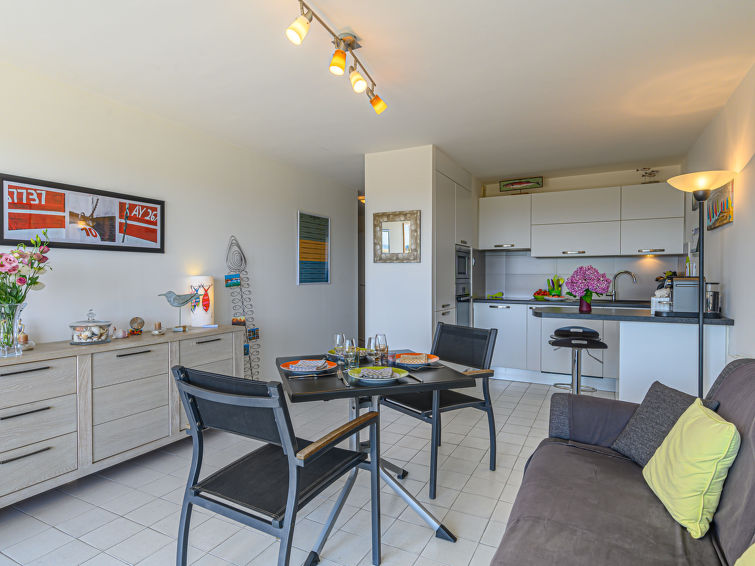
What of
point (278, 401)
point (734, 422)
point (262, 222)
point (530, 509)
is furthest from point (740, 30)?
point (262, 222)

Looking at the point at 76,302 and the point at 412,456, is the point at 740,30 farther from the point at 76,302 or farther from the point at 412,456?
the point at 76,302

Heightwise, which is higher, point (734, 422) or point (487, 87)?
point (487, 87)

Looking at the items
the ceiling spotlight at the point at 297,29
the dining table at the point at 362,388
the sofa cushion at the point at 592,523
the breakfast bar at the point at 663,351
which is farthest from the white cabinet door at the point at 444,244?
the sofa cushion at the point at 592,523

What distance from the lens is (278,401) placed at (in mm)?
1312

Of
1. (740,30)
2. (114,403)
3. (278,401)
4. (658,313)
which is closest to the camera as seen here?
(278,401)

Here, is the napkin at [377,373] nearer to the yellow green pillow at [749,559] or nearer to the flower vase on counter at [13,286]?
the yellow green pillow at [749,559]

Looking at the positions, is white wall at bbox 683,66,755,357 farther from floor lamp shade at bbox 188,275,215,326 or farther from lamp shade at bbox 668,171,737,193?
floor lamp shade at bbox 188,275,215,326

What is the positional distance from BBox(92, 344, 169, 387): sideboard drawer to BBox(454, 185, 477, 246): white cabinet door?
124 inches

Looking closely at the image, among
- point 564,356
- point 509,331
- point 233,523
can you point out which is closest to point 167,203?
point 233,523

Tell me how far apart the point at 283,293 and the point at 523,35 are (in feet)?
10.6

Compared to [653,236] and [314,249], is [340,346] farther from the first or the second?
[653,236]

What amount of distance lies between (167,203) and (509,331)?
3.75 metres

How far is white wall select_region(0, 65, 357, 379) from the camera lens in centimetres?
257

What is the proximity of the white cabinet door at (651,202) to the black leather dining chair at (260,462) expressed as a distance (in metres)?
4.30
